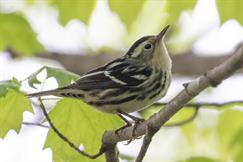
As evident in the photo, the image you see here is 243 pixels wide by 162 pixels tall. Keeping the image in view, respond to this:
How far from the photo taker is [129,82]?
7.33ft

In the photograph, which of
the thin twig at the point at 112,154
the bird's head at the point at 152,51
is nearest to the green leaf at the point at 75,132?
the thin twig at the point at 112,154

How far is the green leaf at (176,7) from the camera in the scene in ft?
6.40

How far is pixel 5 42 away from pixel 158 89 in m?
0.88

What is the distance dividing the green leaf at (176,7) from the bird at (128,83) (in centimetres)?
15

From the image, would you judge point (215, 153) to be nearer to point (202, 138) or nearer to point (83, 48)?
point (202, 138)

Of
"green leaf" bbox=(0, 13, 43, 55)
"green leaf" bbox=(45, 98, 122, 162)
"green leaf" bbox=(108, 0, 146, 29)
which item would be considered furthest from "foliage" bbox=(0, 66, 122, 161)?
"green leaf" bbox=(0, 13, 43, 55)

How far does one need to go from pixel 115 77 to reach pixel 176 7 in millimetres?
418

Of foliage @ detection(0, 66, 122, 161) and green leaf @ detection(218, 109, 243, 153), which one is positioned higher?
green leaf @ detection(218, 109, 243, 153)

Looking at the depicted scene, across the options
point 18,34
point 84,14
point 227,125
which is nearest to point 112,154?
point 84,14

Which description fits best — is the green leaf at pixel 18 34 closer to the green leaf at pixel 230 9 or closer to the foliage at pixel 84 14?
the foliage at pixel 84 14

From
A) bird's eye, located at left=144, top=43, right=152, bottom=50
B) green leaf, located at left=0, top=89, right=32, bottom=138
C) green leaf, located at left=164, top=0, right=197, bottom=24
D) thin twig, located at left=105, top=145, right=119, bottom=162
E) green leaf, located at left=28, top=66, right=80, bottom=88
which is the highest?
bird's eye, located at left=144, top=43, right=152, bottom=50

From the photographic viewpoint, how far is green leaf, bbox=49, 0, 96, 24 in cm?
216

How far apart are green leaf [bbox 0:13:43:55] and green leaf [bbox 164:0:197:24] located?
0.77 meters

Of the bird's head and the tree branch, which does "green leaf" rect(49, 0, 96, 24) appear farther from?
the tree branch
